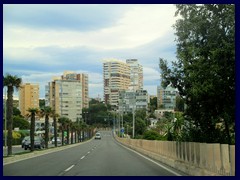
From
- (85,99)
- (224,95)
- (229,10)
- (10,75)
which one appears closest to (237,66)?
(229,10)

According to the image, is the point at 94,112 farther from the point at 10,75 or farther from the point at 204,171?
the point at 204,171

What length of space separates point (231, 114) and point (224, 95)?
5.72 ft

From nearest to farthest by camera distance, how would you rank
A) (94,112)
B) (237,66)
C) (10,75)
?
(237,66) < (10,75) < (94,112)

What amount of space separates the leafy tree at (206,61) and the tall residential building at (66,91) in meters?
104

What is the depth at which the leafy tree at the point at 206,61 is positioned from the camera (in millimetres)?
18547

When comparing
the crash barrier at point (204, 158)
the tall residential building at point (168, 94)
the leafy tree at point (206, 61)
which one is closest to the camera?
the crash barrier at point (204, 158)

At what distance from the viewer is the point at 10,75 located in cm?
3812

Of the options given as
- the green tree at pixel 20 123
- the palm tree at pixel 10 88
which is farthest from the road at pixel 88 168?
the green tree at pixel 20 123

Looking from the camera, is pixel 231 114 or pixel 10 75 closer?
pixel 231 114

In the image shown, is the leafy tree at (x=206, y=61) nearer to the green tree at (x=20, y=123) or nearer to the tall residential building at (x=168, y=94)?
the tall residential building at (x=168, y=94)

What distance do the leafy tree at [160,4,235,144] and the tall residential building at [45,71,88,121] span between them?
340 feet

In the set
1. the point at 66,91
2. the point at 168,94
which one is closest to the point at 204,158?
the point at 168,94

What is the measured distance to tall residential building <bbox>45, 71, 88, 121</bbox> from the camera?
135000 millimetres
